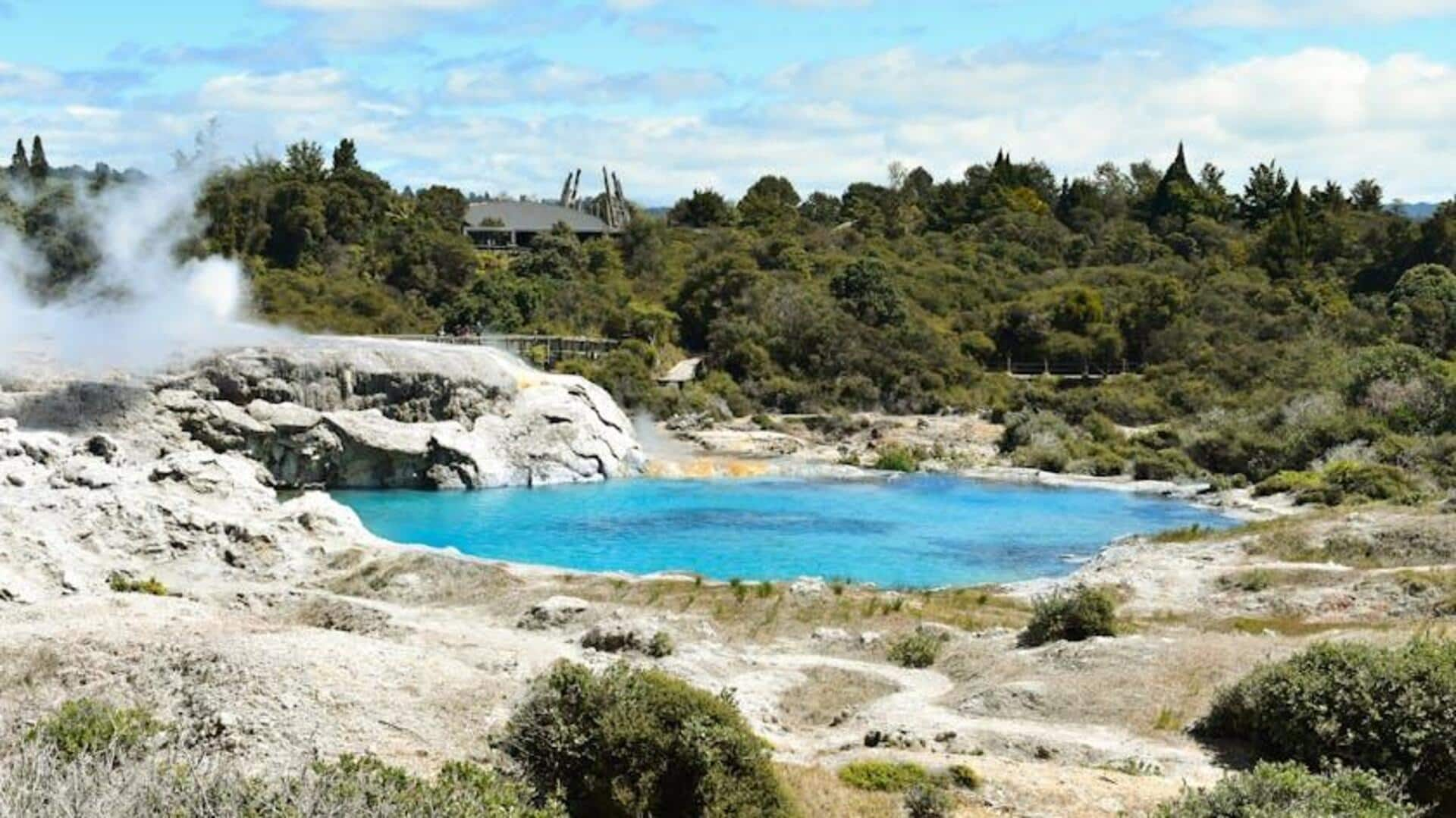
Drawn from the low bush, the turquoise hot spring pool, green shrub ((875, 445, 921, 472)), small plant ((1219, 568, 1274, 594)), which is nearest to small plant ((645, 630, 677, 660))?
the turquoise hot spring pool

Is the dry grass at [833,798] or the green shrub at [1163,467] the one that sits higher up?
the dry grass at [833,798]

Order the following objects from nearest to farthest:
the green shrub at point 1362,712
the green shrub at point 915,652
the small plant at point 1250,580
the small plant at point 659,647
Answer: the green shrub at point 1362,712, the small plant at point 659,647, the green shrub at point 915,652, the small plant at point 1250,580

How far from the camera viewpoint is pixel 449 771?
1073 cm

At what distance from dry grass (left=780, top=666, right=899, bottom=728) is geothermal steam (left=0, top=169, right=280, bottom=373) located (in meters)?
28.9

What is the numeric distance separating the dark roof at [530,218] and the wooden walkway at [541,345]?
2899 cm

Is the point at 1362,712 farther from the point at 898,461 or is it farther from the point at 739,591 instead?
the point at 898,461

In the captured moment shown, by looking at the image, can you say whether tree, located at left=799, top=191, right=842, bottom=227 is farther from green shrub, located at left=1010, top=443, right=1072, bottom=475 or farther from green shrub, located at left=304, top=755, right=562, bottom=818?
green shrub, located at left=304, top=755, right=562, bottom=818

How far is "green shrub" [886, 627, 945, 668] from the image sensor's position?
21688mm

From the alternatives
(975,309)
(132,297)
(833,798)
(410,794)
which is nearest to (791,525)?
(132,297)

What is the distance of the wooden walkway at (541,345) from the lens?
2315 inches

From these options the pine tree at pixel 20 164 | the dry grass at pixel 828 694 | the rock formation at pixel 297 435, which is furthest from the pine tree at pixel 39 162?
the dry grass at pixel 828 694

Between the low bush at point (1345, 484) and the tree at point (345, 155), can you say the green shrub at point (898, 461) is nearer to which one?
the low bush at point (1345, 484)

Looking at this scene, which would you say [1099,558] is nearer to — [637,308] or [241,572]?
[241,572]

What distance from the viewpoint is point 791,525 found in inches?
1544
